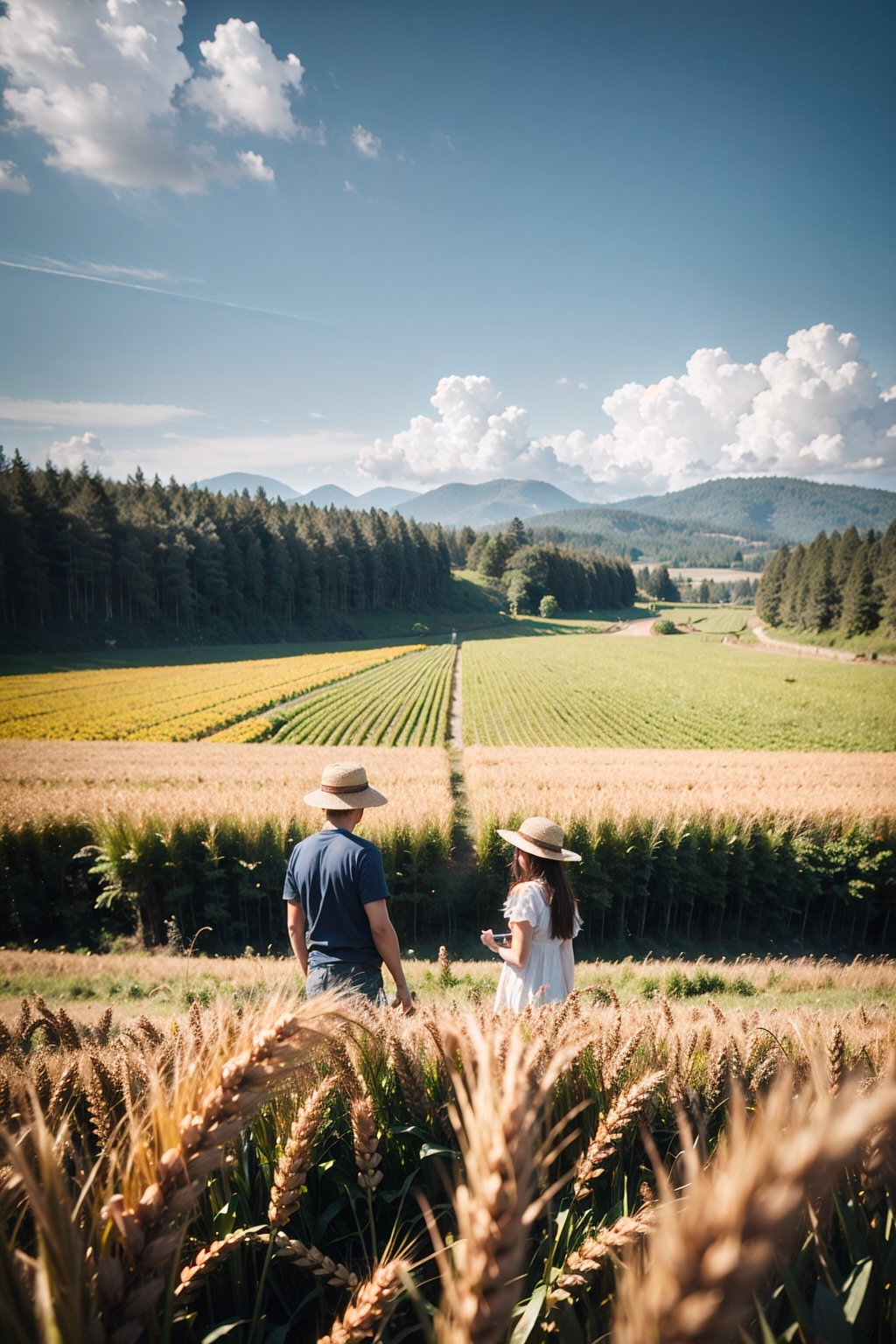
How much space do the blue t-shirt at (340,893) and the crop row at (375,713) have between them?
24162 millimetres

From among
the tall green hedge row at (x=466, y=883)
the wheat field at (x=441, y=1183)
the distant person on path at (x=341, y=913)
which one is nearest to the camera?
the wheat field at (x=441, y=1183)

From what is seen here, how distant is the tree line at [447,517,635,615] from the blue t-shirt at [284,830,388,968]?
119554 millimetres

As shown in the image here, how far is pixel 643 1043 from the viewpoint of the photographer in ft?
8.26

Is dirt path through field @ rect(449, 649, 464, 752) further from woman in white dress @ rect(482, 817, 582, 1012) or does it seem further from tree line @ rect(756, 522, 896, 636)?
tree line @ rect(756, 522, 896, 636)

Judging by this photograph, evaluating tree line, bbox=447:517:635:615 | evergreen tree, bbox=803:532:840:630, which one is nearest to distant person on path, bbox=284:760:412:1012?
evergreen tree, bbox=803:532:840:630

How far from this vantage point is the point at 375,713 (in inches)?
1364

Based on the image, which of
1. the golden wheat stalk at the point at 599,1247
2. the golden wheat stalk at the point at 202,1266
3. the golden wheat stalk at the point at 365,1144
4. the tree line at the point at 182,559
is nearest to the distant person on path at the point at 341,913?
the golden wheat stalk at the point at 365,1144

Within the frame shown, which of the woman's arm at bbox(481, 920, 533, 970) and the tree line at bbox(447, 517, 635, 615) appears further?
the tree line at bbox(447, 517, 635, 615)

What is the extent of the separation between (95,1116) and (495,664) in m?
58.9

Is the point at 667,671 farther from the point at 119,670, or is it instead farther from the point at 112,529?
the point at 112,529

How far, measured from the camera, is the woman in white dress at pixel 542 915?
15.8 feet

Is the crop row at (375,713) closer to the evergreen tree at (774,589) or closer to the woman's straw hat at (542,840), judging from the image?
the woman's straw hat at (542,840)

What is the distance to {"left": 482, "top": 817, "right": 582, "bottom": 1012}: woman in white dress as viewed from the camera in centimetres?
482

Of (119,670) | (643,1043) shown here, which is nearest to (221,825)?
(643,1043)
